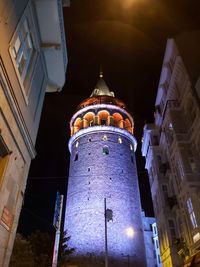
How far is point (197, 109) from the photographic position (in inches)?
635

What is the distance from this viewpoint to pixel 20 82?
25.9 ft

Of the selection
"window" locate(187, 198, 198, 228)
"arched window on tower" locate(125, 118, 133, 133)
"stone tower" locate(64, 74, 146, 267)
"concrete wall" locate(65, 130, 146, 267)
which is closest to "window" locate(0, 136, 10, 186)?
"window" locate(187, 198, 198, 228)

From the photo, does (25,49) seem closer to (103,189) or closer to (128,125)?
(103,189)

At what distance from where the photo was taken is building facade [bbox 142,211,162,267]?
35438mm

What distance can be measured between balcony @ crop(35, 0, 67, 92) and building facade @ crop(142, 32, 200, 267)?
31.1ft

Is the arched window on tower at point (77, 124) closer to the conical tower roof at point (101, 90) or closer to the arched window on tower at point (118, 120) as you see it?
the arched window on tower at point (118, 120)

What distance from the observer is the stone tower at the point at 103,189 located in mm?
26906

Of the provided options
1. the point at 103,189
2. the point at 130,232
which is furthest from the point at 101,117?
the point at 130,232

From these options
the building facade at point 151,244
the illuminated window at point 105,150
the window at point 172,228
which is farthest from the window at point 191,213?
the building facade at point 151,244

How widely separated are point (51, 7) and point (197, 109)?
37.5 ft

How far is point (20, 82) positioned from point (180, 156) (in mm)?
12603

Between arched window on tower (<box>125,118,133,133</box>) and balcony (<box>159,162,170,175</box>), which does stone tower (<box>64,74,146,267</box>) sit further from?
balcony (<box>159,162,170,175</box>)

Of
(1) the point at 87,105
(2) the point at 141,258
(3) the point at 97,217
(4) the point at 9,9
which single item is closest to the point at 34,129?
(4) the point at 9,9

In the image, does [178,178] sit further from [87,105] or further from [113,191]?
[87,105]
